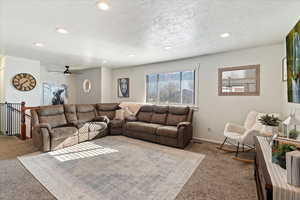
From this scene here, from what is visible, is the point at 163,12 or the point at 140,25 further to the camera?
the point at 140,25

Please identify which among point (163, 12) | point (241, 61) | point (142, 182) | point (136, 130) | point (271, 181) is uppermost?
point (163, 12)

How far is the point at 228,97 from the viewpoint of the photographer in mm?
3795

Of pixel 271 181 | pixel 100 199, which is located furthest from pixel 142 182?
pixel 271 181

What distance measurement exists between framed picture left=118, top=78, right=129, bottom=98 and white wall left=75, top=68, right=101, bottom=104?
0.87m

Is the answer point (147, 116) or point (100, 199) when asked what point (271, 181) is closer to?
point (100, 199)

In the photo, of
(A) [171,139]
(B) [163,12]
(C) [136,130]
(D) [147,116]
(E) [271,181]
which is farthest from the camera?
(D) [147,116]

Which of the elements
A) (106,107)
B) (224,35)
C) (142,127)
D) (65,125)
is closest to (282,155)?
(224,35)

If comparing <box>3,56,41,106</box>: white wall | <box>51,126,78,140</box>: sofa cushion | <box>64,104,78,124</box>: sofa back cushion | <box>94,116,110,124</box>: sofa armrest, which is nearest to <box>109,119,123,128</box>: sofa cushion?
<box>94,116,110,124</box>: sofa armrest

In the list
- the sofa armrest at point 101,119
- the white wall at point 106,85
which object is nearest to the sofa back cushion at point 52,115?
the sofa armrest at point 101,119

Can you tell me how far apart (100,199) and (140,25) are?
2.64 metres

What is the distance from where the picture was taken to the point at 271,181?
1.08 meters

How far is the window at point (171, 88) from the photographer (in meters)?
4.52

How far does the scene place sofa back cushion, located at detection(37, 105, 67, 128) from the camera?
12.6ft

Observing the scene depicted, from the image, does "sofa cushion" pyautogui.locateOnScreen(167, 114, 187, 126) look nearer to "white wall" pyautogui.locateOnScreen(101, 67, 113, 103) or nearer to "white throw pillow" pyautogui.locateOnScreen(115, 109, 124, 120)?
"white throw pillow" pyautogui.locateOnScreen(115, 109, 124, 120)
